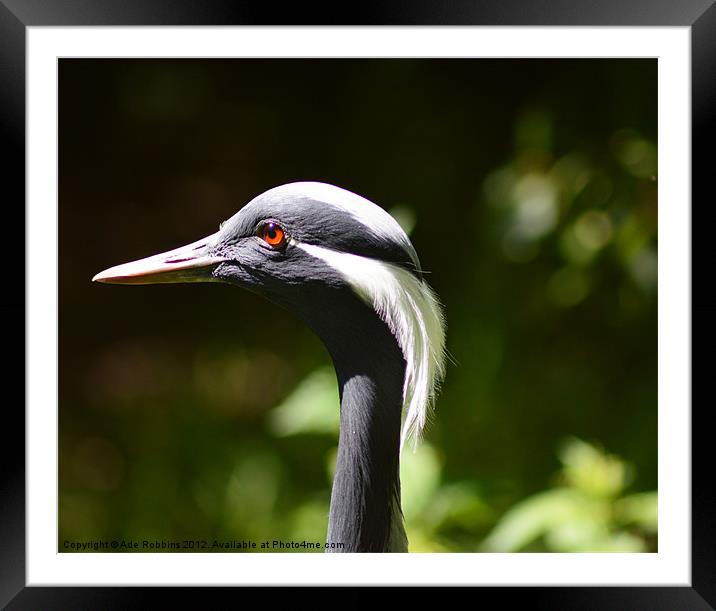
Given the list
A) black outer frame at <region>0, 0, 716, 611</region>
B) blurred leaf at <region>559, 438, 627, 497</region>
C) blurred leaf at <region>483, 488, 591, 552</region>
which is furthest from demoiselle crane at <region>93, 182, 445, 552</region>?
blurred leaf at <region>559, 438, 627, 497</region>

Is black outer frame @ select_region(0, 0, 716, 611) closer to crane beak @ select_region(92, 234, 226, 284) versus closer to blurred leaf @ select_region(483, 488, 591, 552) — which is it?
blurred leaf @ select_region(483, 488, 591, 552)

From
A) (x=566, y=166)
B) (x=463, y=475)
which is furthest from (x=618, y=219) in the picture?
(x=463, y=475)

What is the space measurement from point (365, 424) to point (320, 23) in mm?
867

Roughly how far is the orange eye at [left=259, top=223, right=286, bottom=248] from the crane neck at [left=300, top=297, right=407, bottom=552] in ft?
0.56

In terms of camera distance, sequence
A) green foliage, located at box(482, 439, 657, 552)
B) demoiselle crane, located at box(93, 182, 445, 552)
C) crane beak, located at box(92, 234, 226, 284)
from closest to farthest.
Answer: demoiselle crane, located at box(93, 182, 445, 552)
crane beak, located at box(92, 234, 226, 284)
green foliage, located at box(482, 439, 657, 552)

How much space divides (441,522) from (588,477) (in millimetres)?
428

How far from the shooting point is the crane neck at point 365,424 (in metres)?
1.37

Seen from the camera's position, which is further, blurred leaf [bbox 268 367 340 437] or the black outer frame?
blurred leaf [bbox 268 367 340 437]

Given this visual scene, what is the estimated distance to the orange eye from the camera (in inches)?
53.3

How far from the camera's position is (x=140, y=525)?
7.00 feet

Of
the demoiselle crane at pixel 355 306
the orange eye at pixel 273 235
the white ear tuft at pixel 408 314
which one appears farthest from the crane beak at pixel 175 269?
the white ear tuft at pixel 408 314

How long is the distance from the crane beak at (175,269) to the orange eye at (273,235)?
119 mm

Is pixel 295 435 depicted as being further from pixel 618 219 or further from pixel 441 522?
pixel 618 219

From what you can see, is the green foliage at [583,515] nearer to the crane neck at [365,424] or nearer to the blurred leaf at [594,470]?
the blurred leaf at [594,470]
